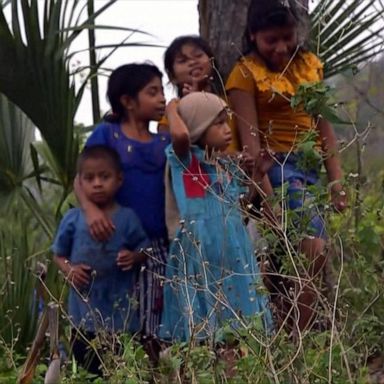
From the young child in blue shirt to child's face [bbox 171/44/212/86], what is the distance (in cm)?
41

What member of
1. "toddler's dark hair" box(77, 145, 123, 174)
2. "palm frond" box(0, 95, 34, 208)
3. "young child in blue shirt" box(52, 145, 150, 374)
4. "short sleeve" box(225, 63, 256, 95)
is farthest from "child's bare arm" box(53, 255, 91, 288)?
"palm frond" box(0, 95, 34, 208)

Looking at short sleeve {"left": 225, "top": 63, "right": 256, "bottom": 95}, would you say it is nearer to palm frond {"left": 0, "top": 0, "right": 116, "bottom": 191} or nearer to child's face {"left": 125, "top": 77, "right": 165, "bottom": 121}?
child's face {"left": 125, "top": 77, "right": 165, "bottom": 121}

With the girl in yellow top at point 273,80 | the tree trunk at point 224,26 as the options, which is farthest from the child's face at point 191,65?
the tree trunk at point 224,26

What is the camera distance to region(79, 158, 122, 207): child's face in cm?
529

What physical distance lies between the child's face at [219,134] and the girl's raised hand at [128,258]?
0.51 metres

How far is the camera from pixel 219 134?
5098 millimetres

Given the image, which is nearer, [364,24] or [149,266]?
[149,266]

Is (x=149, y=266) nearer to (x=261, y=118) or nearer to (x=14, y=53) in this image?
(x=261, y=118)

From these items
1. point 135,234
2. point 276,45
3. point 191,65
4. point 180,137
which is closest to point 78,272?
point 135,234

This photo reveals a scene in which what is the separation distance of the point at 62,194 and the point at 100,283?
138cm

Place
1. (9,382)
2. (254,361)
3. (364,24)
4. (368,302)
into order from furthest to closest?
(364,24) → (9,382) → (368,302) → (254,361)

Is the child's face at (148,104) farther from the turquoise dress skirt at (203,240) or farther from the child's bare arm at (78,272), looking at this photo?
the child's bare arm at (78,272)

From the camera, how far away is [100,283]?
17.3ft

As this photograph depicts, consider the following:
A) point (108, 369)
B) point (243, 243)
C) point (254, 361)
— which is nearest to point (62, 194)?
point (243, 243)
